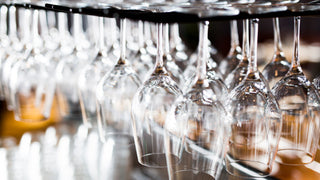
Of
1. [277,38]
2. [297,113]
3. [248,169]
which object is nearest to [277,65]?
[277,38]

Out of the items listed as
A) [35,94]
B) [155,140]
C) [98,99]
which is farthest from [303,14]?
[35,94]

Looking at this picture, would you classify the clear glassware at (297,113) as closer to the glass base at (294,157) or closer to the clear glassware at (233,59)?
the glass base at (294,157)

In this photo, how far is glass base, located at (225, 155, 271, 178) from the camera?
0.79m

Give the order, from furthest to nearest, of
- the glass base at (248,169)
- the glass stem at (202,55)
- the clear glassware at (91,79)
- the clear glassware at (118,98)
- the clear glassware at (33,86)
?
the clear glassware at (33,86)
the clear glassware at (91,79)
the clear glassware at (118,98)
the glass base at (248,169)
the glass stem at (202,55)

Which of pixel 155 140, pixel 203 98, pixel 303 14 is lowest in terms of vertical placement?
pixel 155 140

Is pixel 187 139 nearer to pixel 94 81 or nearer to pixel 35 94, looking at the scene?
pixel 94 81

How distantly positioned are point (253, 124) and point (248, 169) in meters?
0.09

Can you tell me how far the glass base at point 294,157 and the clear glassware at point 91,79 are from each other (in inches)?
18.5

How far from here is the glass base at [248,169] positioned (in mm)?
786

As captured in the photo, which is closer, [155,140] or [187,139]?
[187,139]

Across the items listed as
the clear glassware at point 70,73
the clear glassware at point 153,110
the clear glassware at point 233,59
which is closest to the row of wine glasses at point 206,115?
the clear glassware at point 153,110

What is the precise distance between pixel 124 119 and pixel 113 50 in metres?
0.42

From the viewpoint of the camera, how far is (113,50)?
4.64ft

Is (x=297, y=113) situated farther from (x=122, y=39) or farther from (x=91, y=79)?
(x=91, y=79)
